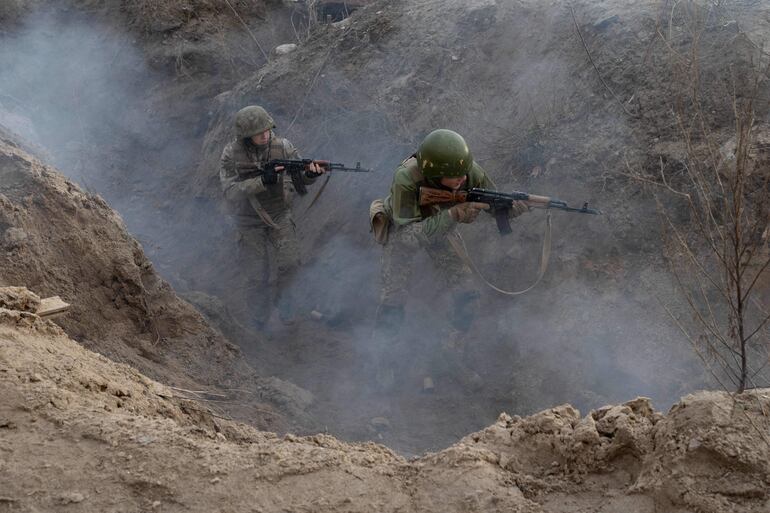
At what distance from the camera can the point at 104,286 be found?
564 centimetres

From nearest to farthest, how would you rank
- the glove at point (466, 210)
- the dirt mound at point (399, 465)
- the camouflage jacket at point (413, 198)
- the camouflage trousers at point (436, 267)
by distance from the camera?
the dirt mound at point (399, 465) → the glove at point (466, 210) → the camouflage jacket at point (413, 198) → the camouflage trousers at point (436, 267)

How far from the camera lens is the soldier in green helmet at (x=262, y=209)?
22.1ft

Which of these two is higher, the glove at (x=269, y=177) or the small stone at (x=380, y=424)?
the glove at (x=269, y=177)

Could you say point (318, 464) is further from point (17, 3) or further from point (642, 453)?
point (17, 3)

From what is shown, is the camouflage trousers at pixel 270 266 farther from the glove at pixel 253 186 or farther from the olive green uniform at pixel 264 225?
the glove at pixel 253 186

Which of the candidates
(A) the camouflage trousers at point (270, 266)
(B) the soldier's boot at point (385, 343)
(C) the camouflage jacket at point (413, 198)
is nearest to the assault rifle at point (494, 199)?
(C) the camouflage jacket at point (413, 198)

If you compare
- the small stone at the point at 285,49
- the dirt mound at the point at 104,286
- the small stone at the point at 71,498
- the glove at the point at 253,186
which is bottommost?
the small stone at the point at 71,498

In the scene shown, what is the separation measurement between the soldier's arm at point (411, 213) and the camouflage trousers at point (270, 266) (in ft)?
6.29

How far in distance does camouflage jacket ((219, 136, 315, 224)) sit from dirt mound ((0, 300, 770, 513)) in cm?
368

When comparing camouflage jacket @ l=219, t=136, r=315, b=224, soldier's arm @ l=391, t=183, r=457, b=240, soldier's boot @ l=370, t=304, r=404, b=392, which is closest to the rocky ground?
soldier's boot @ l=370, t=304, r=404, b=392

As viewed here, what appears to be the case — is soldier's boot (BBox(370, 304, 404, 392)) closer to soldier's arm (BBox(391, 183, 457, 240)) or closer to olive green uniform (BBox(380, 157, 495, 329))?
olive green uniform (BBox(380, 157, 495, 329))

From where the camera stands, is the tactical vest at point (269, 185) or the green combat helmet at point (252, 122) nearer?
the green combat helmet at point (252, 122)

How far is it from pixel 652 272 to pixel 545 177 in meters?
1.38

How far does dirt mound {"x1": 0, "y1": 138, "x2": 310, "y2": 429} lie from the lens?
205 inches
